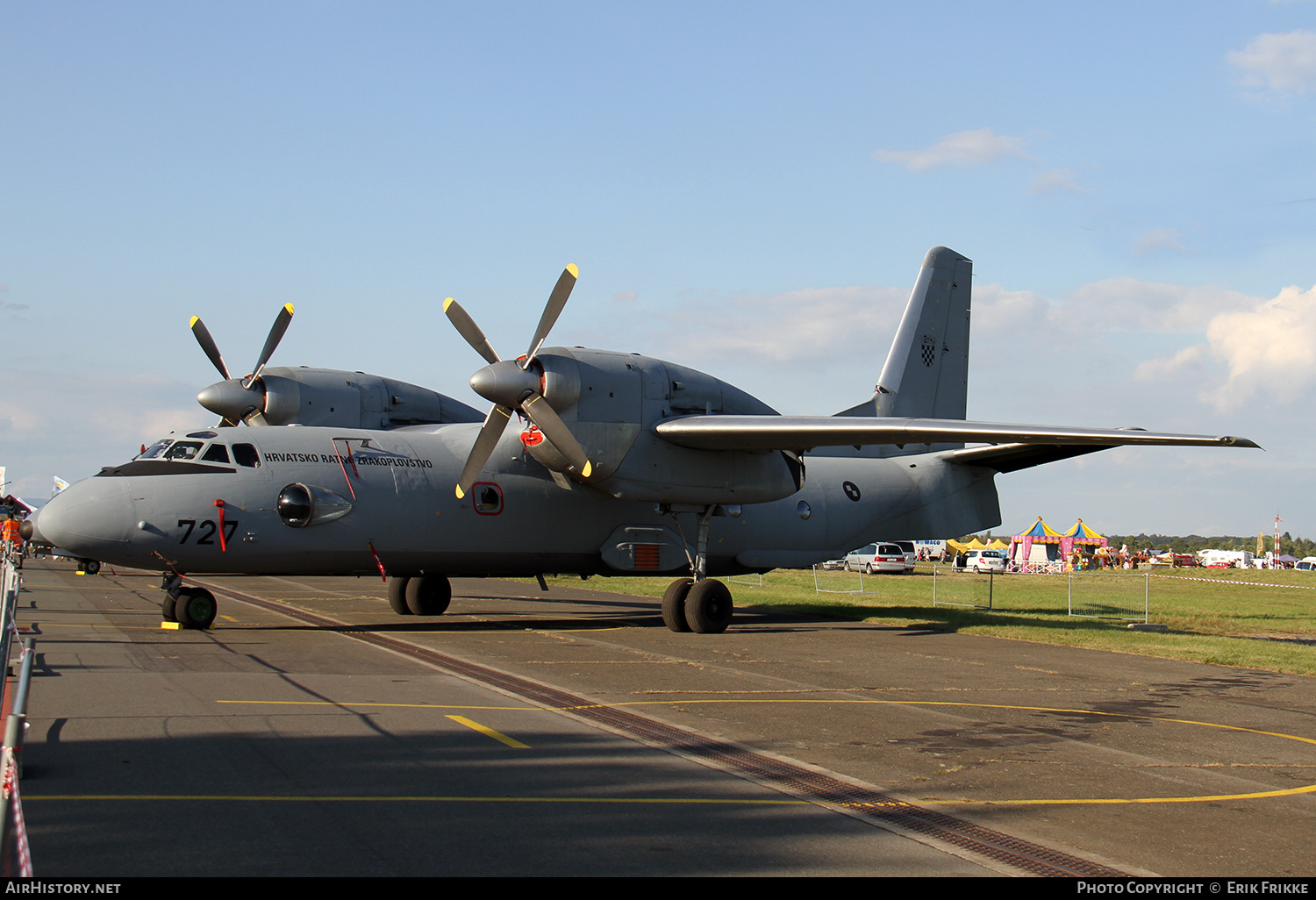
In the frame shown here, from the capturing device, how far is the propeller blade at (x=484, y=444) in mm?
18719

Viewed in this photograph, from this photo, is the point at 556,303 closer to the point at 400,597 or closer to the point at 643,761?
the point at 400,597

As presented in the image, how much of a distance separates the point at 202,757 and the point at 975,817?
538 centimetres

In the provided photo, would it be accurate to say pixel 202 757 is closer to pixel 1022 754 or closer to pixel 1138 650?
pixel 1022 754

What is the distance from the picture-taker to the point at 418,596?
72.3 feet

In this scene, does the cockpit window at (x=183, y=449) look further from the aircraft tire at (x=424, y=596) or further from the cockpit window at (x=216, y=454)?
the aircraft tire at (x=424, y=596)

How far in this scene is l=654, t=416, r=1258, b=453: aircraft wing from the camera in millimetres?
17203

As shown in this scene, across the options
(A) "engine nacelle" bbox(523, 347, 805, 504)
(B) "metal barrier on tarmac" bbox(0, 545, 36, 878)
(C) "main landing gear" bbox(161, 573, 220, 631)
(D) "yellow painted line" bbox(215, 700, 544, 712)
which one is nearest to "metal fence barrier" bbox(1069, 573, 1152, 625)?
(A) "engine nacelle" bbox(523, 347, 805, 504)

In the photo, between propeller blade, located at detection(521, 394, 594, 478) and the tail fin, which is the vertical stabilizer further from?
propeller blade, located at detection(521, 394, 594, 478)

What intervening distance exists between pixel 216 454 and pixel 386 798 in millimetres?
12308

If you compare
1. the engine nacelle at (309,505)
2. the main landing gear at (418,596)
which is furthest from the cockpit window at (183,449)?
the main landing gear at (418,596)

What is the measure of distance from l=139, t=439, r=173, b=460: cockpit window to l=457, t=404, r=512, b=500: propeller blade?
16.1ft

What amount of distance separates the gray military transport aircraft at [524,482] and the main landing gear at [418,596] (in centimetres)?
4

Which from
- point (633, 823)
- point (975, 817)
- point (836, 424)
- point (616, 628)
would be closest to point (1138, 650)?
point (836, 424)

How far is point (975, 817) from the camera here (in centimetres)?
679
